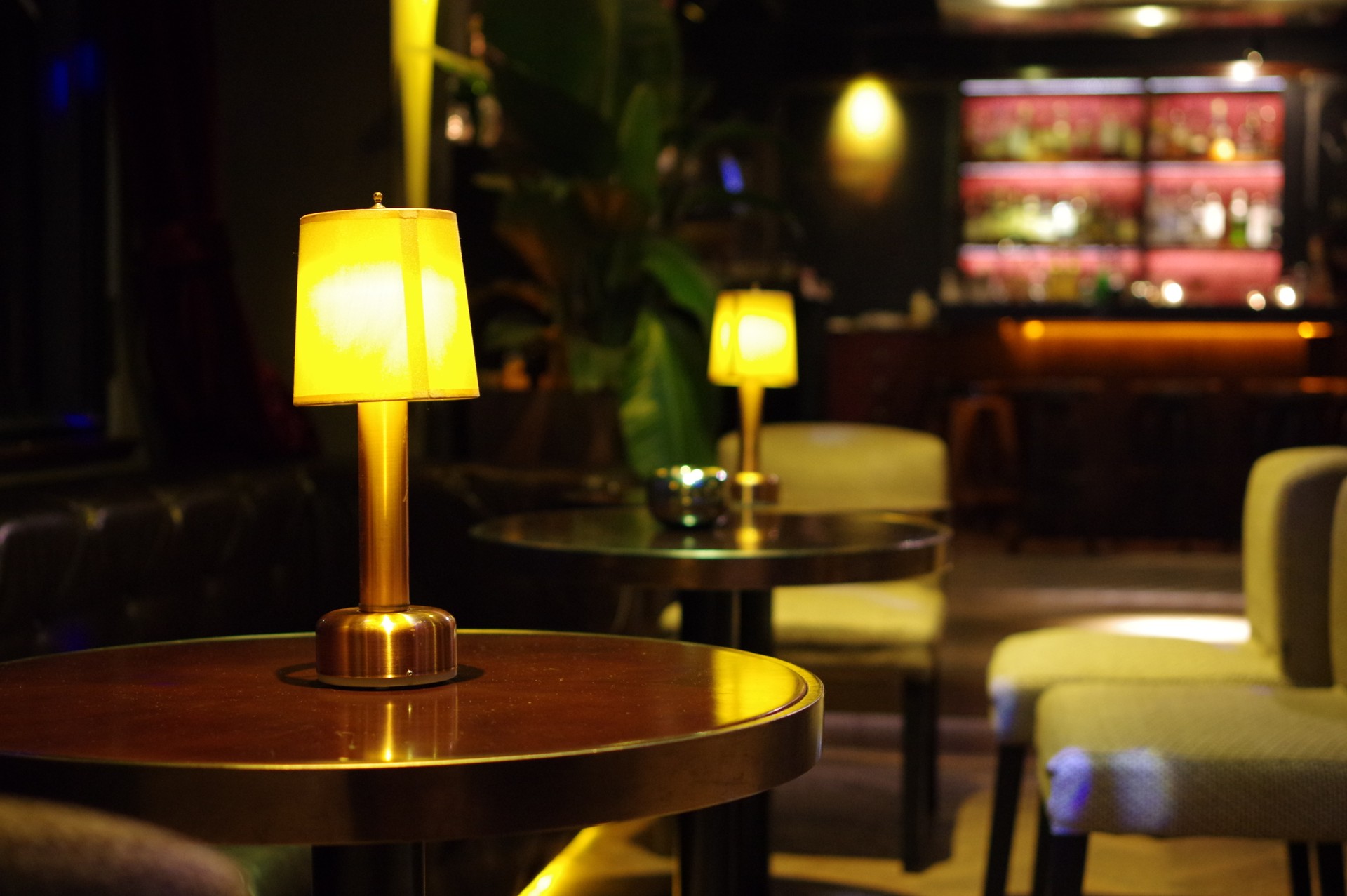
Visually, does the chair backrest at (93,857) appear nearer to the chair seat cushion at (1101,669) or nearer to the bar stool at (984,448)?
the chair seat cushion at (1101,669)

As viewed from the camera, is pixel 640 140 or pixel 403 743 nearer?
pixel 403 743

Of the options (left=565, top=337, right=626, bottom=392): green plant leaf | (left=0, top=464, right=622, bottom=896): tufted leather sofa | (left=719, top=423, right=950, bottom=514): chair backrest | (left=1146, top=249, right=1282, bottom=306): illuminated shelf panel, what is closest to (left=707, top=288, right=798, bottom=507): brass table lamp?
(left=0, top=464, right=622, bottom=896): tufted leather sofa

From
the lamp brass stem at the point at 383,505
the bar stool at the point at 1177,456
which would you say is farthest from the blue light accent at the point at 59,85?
the bar stool at the point at 1177,456

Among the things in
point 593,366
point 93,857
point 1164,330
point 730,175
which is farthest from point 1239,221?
point 93,857

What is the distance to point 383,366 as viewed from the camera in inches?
49.9

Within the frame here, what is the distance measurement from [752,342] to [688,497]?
539 mm

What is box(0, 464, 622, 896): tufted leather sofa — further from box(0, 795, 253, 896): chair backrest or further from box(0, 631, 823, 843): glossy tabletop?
box(0, 795, 253, 896): chair backrest

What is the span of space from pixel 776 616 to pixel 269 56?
1.90 metres

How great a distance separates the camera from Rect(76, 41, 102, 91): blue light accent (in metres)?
3.08

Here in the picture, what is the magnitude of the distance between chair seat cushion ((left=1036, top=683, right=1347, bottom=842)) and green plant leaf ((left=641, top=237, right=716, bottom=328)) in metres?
2.15

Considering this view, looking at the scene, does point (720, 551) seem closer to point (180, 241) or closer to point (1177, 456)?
point (180, 241)

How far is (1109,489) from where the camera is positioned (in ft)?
24.0

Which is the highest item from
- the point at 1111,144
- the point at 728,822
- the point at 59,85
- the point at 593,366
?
the point at 1111,144

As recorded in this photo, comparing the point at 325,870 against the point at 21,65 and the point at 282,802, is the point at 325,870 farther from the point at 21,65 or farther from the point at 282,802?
the point at 21,65
